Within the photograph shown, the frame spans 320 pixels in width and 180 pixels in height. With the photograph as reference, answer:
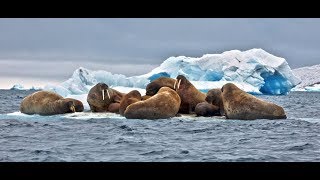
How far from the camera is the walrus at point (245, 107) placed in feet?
55.1

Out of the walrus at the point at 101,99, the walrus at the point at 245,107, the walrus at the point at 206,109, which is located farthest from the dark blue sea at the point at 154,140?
the walrus at the point at 101,99

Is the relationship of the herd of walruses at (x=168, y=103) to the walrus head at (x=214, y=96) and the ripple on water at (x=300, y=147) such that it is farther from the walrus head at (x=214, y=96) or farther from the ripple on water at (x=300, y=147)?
the ripple on water at (x=300, y=147)

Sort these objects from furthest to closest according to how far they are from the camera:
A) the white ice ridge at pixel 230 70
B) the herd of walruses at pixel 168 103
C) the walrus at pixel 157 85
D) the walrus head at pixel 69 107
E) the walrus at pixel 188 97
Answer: the white ice ridge at pixel 230 70
the walrus at pixel 157 85
the walrus head at pixel 69 107
the walrus at pixel 188 97
the herd of walruses at pixel 168 103

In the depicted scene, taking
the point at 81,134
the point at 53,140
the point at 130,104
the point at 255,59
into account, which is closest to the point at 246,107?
the point at 130,104

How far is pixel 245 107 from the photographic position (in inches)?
662

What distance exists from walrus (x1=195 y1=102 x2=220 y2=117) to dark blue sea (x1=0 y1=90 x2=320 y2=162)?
25.4 inches

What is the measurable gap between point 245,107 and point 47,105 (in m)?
7.74

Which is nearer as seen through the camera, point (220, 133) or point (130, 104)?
point (220, 133)

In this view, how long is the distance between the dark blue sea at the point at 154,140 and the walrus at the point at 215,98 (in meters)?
1.30

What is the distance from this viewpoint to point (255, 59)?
42.1 metres

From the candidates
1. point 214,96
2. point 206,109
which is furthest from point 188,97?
point 206,109

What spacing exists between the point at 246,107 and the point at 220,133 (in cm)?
402
